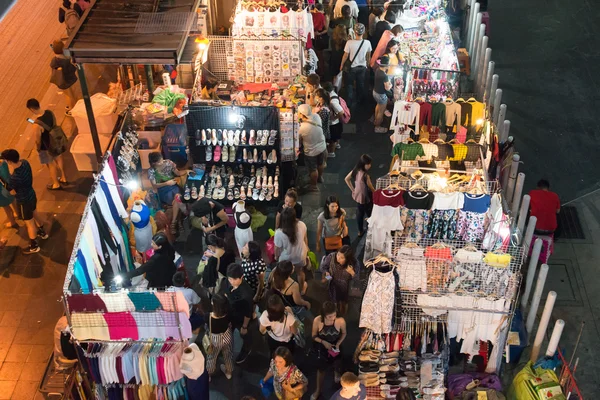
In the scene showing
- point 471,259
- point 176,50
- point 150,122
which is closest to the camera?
point 471,259

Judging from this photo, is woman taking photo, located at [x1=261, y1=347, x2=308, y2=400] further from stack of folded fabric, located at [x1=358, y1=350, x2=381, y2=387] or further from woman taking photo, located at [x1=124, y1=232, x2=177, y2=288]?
woman taking photo, located at [x1=124, y1=232, x2=177, y2=288]

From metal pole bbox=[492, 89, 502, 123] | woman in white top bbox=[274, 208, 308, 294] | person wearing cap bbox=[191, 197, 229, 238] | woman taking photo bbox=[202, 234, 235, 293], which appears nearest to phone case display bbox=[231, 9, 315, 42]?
metal pole bbox=[492, 89, 502, 123]

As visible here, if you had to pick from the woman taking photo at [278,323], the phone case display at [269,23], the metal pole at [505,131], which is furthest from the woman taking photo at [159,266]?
the metal pole at [505,131]

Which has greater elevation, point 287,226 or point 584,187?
point 287,226

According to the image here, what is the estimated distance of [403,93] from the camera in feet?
41.2

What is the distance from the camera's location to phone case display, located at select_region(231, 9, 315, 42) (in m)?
13.3

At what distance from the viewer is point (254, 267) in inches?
372

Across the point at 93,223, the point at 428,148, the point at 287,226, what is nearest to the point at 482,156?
the point at 428,148

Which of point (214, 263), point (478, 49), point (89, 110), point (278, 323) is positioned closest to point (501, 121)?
point (478, 49)

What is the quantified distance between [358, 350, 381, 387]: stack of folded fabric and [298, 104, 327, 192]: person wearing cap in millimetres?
4062

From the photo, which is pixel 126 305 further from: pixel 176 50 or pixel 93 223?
pixel 176 50

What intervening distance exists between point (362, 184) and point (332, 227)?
88 centimetres

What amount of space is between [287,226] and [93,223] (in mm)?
2425

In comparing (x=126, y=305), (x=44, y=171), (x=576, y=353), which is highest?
(x=126, y=305)
